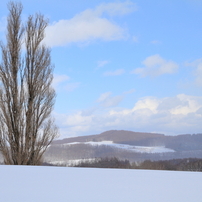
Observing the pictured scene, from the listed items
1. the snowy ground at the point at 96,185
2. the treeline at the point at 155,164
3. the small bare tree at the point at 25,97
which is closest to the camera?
the snowy ground at the point at 96,185

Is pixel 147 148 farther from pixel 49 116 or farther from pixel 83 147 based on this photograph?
pixel 49 116

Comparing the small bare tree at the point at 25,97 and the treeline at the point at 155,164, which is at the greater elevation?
the small bare tree at the point at 25,97

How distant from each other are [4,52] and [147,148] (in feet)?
98.7

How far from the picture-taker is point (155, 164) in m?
25.5

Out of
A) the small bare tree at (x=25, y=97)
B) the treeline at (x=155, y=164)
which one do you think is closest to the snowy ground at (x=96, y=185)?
the small bare tree at (x=25, y=97)

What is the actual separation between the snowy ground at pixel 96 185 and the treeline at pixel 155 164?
812 inches

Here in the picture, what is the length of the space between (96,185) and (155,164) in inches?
943

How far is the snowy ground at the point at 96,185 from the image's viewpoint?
7.32 ft

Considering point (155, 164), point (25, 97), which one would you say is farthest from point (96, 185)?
point (155, 164)

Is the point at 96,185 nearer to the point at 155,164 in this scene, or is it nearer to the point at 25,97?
the point at 25,97

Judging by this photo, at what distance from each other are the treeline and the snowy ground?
2063 cm

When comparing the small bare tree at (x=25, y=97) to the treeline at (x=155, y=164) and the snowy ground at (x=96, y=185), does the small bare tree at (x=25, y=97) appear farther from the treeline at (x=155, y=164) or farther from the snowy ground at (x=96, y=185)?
the treeline at (x=155, y=164)

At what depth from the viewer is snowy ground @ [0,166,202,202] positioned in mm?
2230

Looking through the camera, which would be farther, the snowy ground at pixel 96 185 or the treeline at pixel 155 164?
the treeline at pixel 155 164
